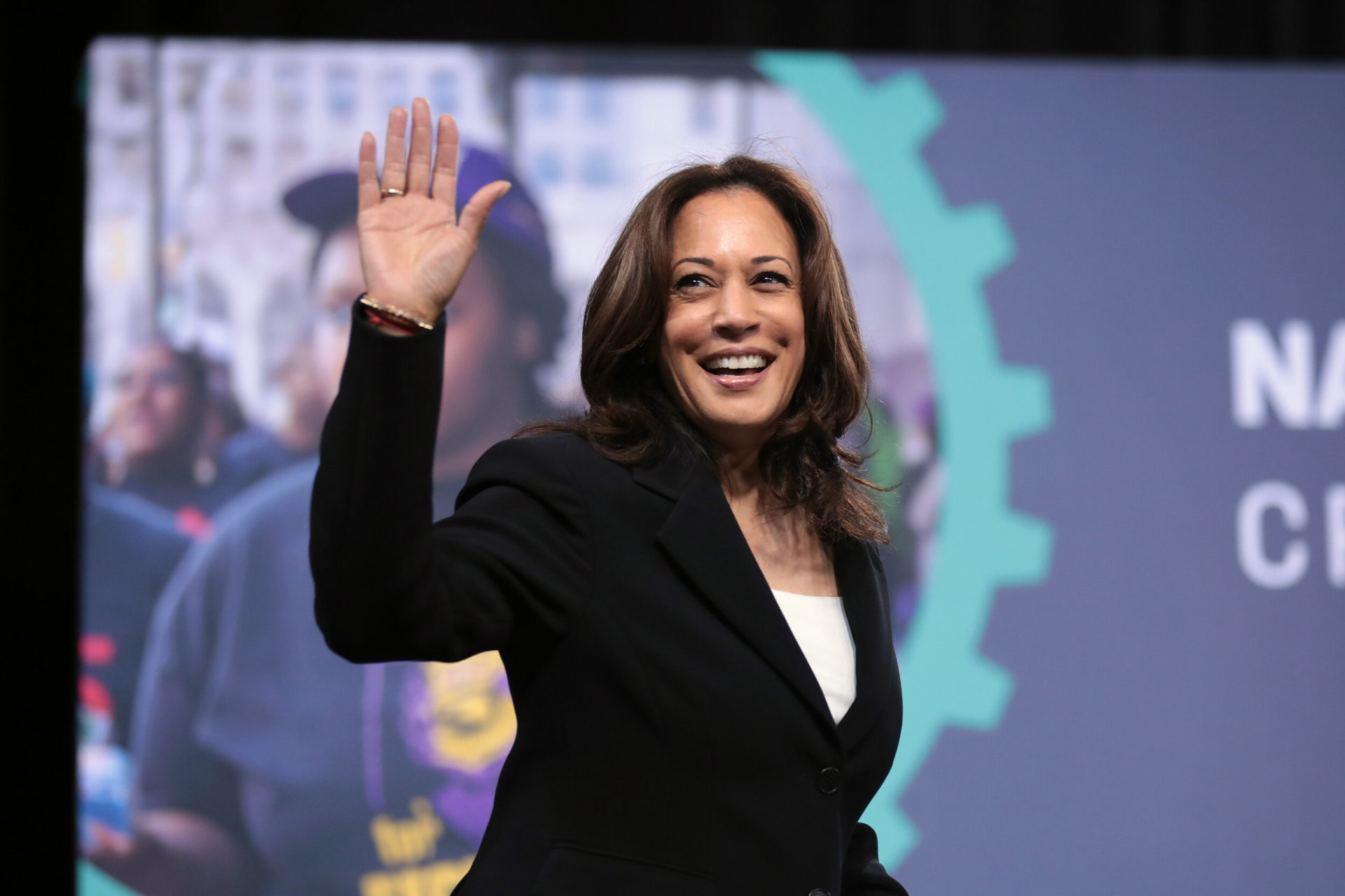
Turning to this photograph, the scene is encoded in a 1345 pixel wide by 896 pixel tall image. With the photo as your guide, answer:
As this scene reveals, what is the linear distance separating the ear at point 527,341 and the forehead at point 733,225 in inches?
60.2

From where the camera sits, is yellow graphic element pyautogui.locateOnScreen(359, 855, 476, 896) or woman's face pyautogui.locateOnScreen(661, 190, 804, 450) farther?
yellow graphic element pyautogui.locateOnScreen(359, 855, 476, 896)

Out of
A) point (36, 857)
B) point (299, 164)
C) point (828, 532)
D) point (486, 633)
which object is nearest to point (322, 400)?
point (299, 164)

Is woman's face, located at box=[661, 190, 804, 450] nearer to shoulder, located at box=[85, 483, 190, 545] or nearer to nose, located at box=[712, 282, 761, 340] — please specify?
nose, located at box=[712, 282, 761, 340]

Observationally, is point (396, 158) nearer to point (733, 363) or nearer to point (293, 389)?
point (733, 363)

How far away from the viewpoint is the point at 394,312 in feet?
2.80

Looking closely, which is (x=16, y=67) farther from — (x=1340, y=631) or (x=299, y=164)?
(x=1340, y=631)

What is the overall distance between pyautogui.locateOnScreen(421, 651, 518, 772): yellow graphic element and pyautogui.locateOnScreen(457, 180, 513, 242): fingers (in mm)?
1911

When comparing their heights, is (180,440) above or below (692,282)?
below

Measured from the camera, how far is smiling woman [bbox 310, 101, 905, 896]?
2.79 feet

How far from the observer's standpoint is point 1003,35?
11.0 ft

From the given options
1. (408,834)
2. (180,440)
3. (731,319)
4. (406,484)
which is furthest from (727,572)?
(180,440)

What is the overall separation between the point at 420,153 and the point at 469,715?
6.60ft

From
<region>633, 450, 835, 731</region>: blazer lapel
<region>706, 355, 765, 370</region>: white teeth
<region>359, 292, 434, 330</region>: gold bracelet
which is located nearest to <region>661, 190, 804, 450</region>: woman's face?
<region>706, 355, 765, 370</region>: white teeth

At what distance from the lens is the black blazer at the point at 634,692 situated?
1.02 m
